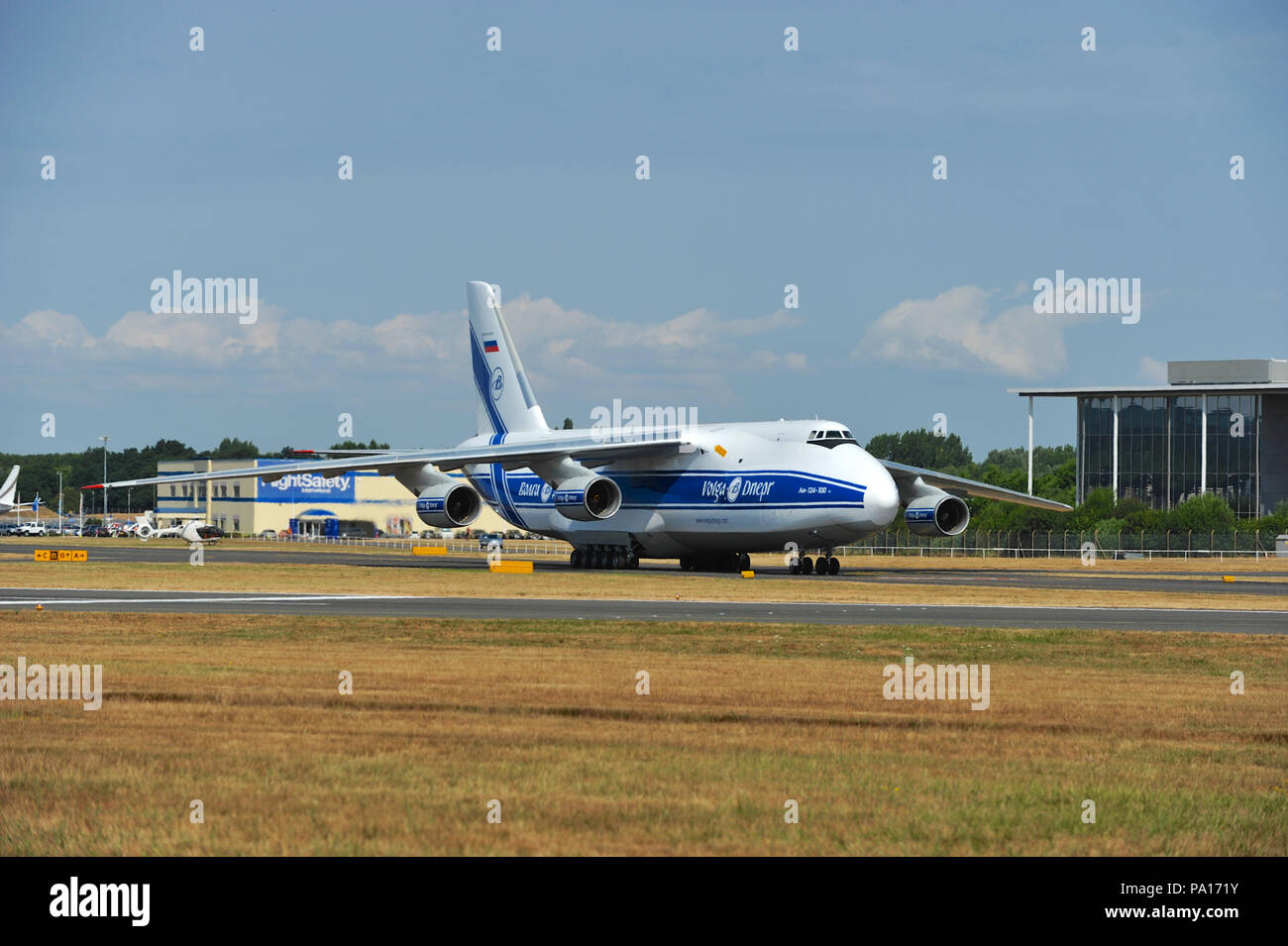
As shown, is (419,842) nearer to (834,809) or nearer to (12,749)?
(834,809)

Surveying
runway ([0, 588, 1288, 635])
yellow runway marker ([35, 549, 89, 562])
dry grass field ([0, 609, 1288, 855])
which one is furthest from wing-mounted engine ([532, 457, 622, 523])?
dry grass field ([0, 609, 1288, 855])

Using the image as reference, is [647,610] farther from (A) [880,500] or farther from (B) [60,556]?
(B) [60,556]

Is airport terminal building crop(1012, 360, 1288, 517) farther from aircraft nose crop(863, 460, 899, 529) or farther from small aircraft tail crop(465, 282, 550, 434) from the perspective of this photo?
aircraft nose crop(863, 460, 899, 529)

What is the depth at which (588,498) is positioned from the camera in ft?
171

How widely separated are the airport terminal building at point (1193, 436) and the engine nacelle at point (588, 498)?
5749 centimetres

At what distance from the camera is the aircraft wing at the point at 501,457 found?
52.2 m

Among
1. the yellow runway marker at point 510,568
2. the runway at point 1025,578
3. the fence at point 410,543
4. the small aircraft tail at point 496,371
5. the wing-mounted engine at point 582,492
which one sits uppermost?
the small aircraft tail at point 496,371

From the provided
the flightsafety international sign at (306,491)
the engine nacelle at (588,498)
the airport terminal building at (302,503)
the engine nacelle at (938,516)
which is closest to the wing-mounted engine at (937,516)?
the engine nacelle at (938,516)

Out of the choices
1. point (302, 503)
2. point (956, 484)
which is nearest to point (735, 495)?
point (956, 484)

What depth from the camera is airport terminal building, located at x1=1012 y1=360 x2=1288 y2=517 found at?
96500mm

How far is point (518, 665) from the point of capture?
1812cm

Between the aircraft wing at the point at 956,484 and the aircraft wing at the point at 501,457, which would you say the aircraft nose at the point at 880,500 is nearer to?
the aircraft wing at the point at 956,484
